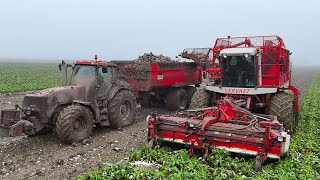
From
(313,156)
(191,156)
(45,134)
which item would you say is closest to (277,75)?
(313,156)

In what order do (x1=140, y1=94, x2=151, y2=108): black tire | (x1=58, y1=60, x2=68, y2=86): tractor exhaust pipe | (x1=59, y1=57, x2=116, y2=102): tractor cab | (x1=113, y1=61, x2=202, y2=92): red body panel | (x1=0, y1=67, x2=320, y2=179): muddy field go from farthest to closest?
1. (x1=140, y1=94, x2=151, y2=108): black tire
2. (x1=113, y1=61, x2=202, y2=92): red body panel
3. (x1=58, y1=60, x2=68, y2=86): tractor exhaust pipe
4. (x1=59, y1=57, x2=116, y2=102): tractor cab
5. (x1=0, y1=67, x2=320, y2=179): muddy field

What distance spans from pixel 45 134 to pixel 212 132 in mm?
4977

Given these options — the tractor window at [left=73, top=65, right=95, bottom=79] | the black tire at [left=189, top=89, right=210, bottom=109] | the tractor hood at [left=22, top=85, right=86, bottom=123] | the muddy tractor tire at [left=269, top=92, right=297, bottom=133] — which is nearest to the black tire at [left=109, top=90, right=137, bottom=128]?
the tractor window at [left=73, top=65, right=95, bottom=79]

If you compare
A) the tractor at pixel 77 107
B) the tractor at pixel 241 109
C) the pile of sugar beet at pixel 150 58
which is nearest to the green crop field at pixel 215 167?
the tractor at pixel 241 109

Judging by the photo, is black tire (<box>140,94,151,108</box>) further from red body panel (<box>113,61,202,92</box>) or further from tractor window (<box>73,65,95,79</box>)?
tractor window (<box>73,65,95,79</box>)

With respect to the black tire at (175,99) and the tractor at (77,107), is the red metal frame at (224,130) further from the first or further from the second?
the black tire at (175,99)

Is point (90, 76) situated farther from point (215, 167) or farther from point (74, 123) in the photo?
point (215, 167)

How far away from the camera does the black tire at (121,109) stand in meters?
10.6

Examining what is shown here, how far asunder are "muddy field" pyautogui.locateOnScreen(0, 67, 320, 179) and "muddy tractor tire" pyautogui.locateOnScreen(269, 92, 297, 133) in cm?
A: 365

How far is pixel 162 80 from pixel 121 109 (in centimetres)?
270

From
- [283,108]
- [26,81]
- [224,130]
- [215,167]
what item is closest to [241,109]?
[224,130]

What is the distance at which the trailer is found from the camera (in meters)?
12.9

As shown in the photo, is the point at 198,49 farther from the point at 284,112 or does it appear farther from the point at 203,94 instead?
the point at 284,112

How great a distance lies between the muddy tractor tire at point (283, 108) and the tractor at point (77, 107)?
453 centimetres
